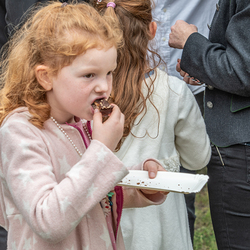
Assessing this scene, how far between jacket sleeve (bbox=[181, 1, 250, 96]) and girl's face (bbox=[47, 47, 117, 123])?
2.73 feet

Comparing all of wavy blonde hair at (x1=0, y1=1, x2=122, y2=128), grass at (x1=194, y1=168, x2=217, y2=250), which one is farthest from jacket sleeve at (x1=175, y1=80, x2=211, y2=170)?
grass at (x1=194, y1=168, x2=217, y2=250)

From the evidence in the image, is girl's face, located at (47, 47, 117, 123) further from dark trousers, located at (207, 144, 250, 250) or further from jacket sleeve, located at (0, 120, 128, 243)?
dark trousers, located at (207, 144, 250, 250)

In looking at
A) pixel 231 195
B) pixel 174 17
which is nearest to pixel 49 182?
pixel 231 195

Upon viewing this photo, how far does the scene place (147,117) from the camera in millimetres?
2090

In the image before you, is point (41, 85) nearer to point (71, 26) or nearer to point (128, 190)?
point (71, 26)

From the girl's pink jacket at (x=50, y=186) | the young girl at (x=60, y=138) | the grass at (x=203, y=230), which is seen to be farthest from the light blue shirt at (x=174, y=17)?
the grass at (x=203, y=230)

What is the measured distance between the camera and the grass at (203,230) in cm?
380

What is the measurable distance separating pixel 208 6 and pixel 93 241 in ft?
6.81

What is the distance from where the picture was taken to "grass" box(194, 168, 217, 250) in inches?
150

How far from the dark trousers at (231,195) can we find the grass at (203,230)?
1556 mm

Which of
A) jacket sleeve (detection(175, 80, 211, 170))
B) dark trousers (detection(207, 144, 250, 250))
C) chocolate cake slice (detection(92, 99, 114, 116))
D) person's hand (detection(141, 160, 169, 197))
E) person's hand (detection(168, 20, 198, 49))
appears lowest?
dark trousers (detection(207, 144, 250, 250))

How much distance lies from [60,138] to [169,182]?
17.7 inches

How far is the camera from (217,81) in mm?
2055

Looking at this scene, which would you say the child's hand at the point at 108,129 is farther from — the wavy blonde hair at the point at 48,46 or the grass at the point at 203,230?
the grass at the point at 203,230
